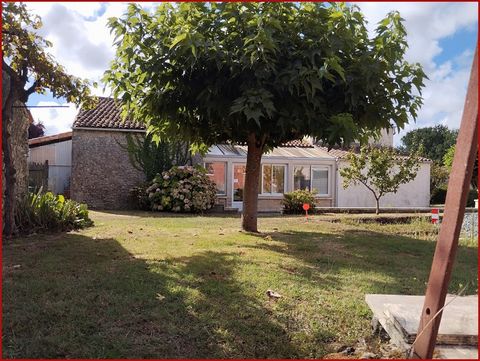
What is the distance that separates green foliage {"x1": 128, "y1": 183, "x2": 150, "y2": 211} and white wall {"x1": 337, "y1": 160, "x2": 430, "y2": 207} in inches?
461

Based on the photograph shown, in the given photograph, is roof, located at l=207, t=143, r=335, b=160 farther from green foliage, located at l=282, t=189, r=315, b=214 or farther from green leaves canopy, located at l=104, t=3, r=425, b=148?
green leaves canopy, located at l=104, t=3, r=425, b=148

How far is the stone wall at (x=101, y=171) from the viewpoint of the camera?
72.9 ft

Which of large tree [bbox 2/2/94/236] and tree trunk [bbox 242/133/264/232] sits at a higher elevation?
large tree [bbox 2/2/94/236]

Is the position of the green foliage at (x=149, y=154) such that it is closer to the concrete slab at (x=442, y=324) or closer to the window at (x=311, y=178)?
the window at (x=311, y=178)

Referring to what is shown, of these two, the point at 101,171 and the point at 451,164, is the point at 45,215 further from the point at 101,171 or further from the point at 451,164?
the point at 101,171

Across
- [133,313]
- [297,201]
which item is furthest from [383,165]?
[133,313]

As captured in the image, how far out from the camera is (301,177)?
2692cm

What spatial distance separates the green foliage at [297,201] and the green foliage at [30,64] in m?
13.2

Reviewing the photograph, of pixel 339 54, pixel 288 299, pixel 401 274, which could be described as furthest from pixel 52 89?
pixel 401 274

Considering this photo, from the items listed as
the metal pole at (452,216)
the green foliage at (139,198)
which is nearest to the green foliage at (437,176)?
the green foliage at (139,198)

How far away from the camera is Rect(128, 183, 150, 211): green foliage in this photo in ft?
69.5

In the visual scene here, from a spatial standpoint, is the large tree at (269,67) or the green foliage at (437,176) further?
the green foliage at (437,176)

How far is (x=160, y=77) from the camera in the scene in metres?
8.50

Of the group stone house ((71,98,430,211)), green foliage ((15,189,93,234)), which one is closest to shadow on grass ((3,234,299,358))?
green foliage ((15,189,93,234))
